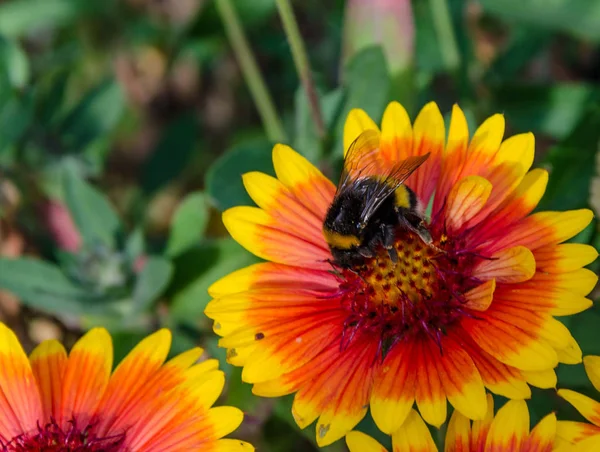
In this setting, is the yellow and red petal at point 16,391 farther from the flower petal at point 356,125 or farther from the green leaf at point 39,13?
the green leaf at point 39,13

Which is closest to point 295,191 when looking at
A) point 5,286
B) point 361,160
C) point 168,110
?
point 361,160

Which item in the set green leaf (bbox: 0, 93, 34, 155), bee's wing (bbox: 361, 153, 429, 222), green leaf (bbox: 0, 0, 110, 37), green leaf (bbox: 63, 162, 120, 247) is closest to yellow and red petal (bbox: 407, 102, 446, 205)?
bee's wing (bbox: 361, 153, 429, 222)

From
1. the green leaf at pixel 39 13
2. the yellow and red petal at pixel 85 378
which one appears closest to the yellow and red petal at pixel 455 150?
the yellow and red petal at pixel 85 378

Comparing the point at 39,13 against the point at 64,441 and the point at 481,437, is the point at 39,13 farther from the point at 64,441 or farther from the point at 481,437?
the point at 481,437

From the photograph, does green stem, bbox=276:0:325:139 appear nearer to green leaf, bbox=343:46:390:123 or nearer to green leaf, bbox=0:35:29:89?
green leaf, bbox=343:46:390:123

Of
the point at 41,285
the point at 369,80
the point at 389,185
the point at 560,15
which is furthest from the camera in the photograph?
the point at 560,15

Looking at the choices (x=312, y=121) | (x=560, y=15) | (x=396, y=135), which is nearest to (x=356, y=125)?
(x=396, y=135)

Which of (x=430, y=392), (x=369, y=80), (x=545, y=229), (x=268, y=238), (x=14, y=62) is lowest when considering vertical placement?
(x=430, y=392)
